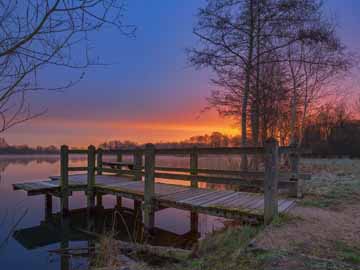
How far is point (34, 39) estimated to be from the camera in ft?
7.24

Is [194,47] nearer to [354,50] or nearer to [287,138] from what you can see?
[354,50]

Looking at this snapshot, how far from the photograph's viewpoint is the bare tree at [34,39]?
6.98ft

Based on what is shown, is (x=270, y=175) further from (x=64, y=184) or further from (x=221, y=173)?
(x=64, y=184)

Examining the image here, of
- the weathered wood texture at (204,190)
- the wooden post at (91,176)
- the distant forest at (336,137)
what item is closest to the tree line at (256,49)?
the weathered wood texture at (204,190)

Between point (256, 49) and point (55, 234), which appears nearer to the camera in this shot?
point (55, 234)

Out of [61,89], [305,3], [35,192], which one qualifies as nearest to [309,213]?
[61,89]

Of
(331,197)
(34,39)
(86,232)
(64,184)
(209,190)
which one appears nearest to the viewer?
(34,39)

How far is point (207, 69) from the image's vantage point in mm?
10078

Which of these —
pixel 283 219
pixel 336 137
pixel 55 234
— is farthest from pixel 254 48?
pixel 336 137

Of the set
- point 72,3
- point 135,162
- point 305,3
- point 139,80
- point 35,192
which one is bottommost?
point 35,192

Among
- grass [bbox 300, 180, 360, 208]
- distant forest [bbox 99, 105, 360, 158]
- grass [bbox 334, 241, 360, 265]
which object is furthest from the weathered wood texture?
distant forest [bbox 99, 105, 360, 158]

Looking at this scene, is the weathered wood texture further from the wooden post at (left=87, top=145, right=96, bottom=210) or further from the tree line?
the tree line

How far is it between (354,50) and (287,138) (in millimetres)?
5602

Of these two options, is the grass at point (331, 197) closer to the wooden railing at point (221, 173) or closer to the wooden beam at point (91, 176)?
the wooden railing at point (221, 173)
